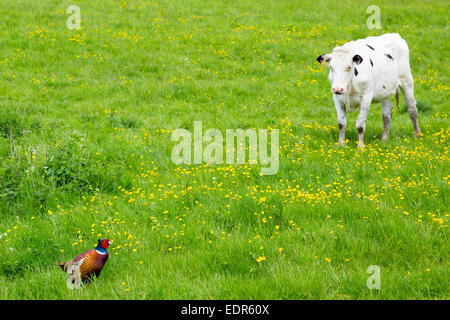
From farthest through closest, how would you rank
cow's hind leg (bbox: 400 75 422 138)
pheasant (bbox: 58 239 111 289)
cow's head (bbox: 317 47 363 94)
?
1. cow's hind leg (bbox: 400 75 422 138)
2. cow's head (bbox: 317 47 363 94)
3. pheasant (bbox: 58 239 111 289)

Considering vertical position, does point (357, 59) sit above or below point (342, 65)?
above

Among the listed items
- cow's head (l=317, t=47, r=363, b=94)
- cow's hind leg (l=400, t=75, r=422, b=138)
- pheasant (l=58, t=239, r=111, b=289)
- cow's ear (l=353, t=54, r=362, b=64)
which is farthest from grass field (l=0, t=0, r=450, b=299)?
cow's ear (l=353, t=54, r=362, b=64)

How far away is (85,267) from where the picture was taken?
456cm

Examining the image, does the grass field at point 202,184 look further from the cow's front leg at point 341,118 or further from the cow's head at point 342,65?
the cow's head at point 342,65

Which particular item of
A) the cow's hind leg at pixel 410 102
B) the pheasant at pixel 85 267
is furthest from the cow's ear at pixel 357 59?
the pheasant at pixel 85 267

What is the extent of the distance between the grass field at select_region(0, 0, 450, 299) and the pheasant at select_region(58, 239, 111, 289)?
12 centimetres

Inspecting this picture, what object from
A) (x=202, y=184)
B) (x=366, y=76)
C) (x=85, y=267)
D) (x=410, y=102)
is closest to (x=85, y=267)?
(x=85, y=267)

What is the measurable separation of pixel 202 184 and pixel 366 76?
13.4ft

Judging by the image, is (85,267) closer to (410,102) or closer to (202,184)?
(202,184)

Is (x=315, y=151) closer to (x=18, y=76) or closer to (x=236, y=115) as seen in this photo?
(x=236, y=115)

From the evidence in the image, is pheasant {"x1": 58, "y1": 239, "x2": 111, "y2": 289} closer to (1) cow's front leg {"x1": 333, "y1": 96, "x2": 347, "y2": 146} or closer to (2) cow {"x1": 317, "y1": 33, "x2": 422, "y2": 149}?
(2) cow {"x1": 317, "y1": 33, "x2": 422, "y2": 149}

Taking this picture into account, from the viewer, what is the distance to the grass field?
15.6 ft

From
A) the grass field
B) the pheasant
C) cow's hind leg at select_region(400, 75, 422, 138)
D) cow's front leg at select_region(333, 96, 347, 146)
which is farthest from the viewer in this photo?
cow's hind leg at select_region(400, 75, 422, 138)

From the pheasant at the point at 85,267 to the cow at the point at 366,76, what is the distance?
5262mm
